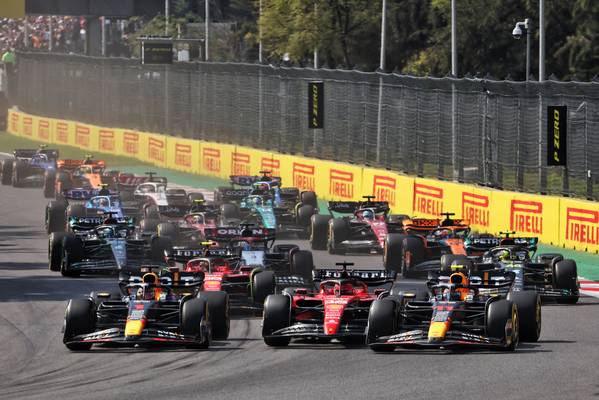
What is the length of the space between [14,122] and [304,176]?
32.6 m

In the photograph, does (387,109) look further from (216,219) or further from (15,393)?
(15,393)

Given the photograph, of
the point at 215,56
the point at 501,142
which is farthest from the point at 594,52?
the point at 501,142

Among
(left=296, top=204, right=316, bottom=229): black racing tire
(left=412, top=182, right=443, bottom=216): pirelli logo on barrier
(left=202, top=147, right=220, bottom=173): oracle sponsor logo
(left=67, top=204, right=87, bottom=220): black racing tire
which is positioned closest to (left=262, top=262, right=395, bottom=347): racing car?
(left=67, top=204, right=87, bottom=220): black racing tire

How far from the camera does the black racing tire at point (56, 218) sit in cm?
3788

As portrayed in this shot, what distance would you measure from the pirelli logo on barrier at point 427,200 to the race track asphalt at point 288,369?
14.5m

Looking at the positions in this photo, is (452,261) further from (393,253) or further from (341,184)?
(341,184)

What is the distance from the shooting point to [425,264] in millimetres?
29750

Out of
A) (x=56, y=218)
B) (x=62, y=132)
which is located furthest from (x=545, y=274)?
(x=62, y=132)

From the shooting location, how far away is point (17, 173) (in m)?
50.8

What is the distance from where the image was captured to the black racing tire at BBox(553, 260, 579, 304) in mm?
26062

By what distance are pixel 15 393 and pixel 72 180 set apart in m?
27.0

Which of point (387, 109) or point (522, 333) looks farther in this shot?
point (387, 109)

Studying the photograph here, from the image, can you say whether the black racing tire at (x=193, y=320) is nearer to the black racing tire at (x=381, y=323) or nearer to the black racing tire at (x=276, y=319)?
the black racing tire at (x=276, y=319)

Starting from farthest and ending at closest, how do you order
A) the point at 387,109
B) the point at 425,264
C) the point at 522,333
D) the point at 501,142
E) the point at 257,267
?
the point at 387,109 < the point at 501,142 < the point at 425,264 < the point at 257,267 < the point at 522,333
